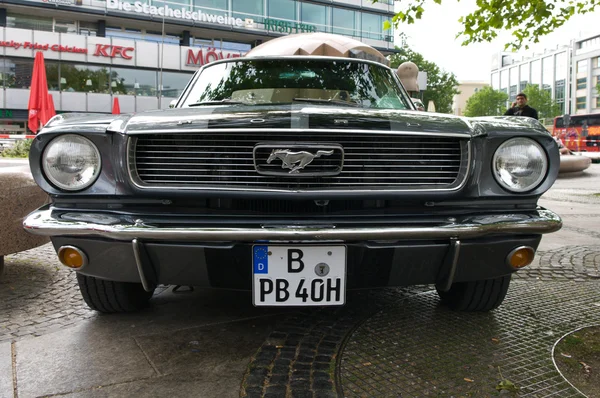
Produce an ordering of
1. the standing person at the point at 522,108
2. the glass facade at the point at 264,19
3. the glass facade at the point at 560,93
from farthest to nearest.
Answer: the glass facade at the point at 560,93
the glass facade at the point at 264,19
the standing person at the point at 522,108

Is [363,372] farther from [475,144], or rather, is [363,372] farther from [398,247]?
[475,144]

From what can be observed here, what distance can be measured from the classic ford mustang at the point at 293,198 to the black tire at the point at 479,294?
1.75 ft

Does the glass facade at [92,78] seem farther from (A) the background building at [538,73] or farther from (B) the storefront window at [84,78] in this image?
(A) the background building at [538,73]

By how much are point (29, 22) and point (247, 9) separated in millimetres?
12593

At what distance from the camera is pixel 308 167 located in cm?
232

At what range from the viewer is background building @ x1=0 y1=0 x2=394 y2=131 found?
89.7 ft

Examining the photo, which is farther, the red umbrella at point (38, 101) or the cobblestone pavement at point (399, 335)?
the red umbrella at point (38, 101)

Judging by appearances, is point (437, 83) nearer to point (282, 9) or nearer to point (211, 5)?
point (282, 9)

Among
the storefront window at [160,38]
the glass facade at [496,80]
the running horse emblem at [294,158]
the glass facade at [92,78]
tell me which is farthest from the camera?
the glass facade at [496,80]

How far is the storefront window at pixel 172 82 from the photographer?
29823mm

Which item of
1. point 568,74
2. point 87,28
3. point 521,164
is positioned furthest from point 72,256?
point 568,74

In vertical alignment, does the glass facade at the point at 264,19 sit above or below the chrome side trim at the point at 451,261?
above

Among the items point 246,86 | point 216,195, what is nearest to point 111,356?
point 216,195

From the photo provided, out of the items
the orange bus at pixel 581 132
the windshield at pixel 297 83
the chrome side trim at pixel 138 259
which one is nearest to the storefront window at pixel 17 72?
the windshield at pixel 297 83
